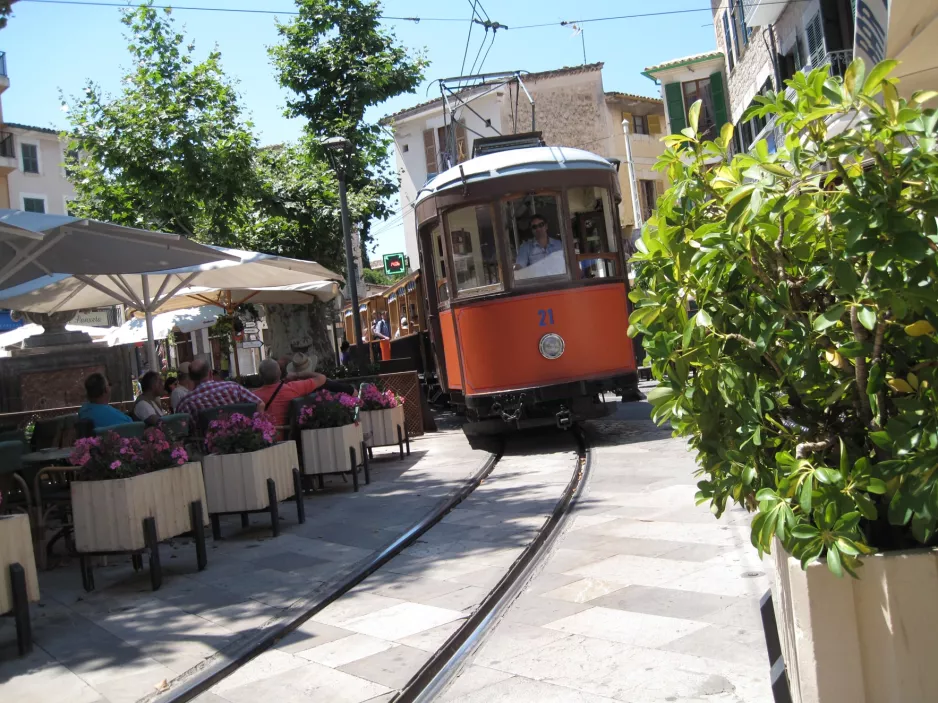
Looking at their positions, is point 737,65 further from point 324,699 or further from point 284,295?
point 324,699

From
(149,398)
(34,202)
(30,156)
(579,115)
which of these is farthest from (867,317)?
(30,156)

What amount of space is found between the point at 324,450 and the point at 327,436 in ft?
0.43

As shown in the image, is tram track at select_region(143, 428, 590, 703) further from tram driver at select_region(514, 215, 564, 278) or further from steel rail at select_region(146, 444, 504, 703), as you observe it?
tram driver at select_region(514, 215, 564, 278)

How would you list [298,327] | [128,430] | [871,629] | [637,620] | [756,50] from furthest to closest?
[756,50] < [298,327] < [128,430] < [637,620] < [871,629]

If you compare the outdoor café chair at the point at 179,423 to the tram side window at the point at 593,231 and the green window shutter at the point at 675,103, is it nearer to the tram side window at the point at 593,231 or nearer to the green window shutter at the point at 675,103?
the tram side window at the point at 593,231

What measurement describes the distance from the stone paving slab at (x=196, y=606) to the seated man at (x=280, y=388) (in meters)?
0.96

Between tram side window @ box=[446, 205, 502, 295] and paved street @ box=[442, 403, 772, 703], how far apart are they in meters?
3.99

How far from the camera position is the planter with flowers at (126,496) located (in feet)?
18.5

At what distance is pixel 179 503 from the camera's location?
6.04m

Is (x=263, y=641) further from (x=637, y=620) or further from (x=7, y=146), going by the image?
(x=7, y=146)

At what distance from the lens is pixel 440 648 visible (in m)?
4.13

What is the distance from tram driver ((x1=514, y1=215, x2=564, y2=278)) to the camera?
10.3 meters

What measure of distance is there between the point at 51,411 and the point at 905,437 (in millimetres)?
10719

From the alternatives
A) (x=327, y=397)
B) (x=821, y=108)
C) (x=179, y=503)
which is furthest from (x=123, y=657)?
(x=327, y=397)
